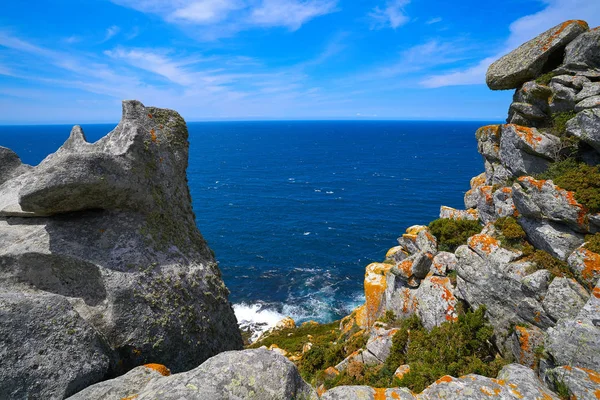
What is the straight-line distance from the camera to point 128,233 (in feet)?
37.2

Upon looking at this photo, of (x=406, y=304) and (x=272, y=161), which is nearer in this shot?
(x=406, y=304)

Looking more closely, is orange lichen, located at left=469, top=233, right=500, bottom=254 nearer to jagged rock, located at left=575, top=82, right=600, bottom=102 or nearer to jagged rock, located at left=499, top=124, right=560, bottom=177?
jagged rock, located at left=499, top=124, right=560, bottom=177

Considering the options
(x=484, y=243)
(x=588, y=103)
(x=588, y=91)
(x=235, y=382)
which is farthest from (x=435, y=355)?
(x=588, y=91)

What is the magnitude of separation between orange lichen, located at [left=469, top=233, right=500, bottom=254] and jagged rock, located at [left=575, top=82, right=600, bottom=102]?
29.1ft

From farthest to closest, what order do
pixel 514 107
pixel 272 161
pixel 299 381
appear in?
1. pixel 272 161
2. pixel 514 107
3. pixel 299 381

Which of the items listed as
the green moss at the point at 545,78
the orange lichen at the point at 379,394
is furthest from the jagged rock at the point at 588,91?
the orange lichen at the point at 379,394

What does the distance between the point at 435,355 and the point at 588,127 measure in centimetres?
1341

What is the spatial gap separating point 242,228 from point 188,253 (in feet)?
180

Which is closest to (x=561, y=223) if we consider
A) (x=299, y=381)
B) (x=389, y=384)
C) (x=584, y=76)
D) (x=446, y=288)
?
(x=446, y=288)

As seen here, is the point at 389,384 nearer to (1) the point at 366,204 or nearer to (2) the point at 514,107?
(2) the point at 514,107

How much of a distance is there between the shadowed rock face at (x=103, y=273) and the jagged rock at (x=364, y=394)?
223 inches

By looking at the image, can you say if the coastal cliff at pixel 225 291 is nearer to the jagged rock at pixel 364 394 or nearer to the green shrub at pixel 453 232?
the jagged rock at pixel 364 394

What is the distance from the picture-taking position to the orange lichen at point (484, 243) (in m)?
16.8

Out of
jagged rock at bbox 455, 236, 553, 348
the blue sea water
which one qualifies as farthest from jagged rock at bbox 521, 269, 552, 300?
the blue sea water
